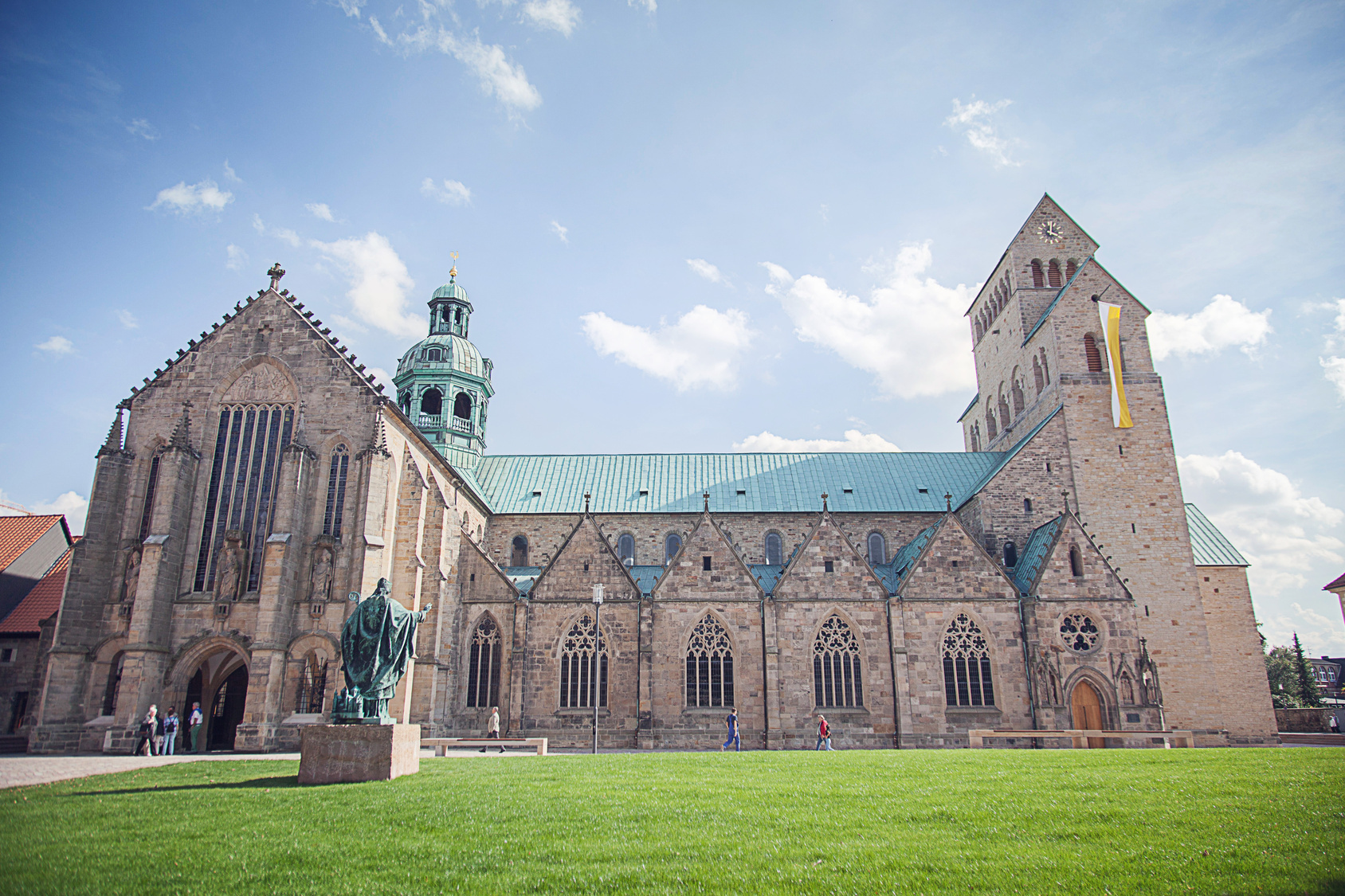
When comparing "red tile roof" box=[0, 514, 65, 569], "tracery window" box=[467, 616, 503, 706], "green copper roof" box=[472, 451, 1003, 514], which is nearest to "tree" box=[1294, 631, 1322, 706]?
"green copper roof" box=[472, 451, 1003, 514]

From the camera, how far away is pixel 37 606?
3288 centimetres

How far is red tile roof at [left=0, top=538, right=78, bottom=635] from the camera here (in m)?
31.6

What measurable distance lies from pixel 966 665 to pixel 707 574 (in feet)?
35.9

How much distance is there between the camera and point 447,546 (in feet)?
102

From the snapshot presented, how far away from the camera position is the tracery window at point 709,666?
3011cm

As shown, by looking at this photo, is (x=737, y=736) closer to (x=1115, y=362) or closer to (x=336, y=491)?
(x=336, y=491)

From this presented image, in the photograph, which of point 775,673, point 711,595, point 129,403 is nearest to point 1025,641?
point 775,673

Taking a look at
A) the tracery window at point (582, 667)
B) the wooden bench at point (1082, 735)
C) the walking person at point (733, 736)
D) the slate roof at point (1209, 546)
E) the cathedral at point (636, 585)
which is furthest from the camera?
the slate roof at point (1209, 546)

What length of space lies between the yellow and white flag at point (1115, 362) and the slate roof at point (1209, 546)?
560cm

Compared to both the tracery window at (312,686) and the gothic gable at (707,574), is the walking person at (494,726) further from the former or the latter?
the gothic gable at (707,574)

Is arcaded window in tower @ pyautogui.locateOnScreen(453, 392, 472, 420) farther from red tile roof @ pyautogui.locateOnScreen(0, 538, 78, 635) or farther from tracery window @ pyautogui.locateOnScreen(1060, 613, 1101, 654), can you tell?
tracery window @ pyautogui.locateOnScreen(1060, 613, 1101, 654)

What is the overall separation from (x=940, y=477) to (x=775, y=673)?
1601 centimetres

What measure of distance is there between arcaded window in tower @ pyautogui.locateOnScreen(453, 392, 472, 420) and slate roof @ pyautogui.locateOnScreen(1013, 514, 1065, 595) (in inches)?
1165

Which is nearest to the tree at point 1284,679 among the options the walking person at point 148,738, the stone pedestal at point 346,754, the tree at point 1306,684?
the tree at point 1306,684
